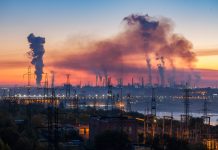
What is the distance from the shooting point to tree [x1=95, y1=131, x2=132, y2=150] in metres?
12.7

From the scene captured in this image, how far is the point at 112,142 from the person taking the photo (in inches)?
506

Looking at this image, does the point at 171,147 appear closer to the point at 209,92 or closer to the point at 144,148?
the point at 144,148

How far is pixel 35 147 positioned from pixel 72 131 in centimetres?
559

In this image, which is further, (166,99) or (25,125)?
(166,99)

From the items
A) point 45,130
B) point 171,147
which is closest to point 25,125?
point 45,130

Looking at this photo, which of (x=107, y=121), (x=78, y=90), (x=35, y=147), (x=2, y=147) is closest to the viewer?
(x=2, y=147)

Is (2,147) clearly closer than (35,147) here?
Yes

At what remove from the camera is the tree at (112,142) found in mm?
12719

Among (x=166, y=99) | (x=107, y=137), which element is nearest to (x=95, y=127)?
(x=107, y=137)

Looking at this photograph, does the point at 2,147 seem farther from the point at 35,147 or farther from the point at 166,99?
the point at 166,99

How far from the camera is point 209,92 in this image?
84.9m

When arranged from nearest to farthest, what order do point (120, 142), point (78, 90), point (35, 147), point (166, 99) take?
point (35, 147)
point (120, 142)
point (166, 99)
point (78, 90)

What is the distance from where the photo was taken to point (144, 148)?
13.1 m

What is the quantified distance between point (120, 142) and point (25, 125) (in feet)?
15.3
